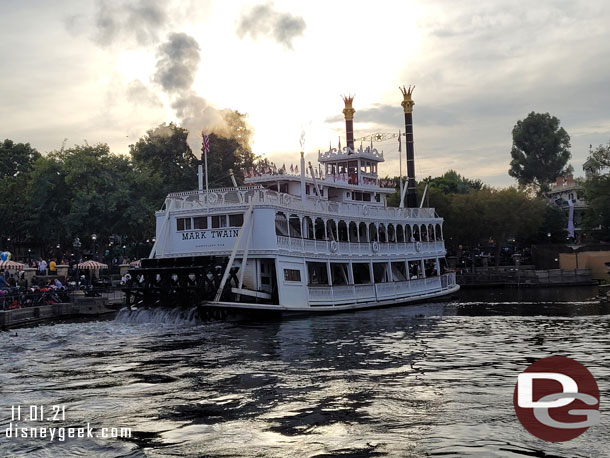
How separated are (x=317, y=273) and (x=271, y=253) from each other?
22.3 ft

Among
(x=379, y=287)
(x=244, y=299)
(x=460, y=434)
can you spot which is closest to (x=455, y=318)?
(x=379, y=287)

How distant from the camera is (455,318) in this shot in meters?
33.2

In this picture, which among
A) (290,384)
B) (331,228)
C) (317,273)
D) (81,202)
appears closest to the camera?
(290,384)

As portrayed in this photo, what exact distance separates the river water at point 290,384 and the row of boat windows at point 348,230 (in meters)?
6.05

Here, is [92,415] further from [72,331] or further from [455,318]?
[455,318]

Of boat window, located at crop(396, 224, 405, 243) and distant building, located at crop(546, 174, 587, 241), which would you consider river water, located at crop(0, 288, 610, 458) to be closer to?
boat window, located at crop(396, 224, 405, 243)

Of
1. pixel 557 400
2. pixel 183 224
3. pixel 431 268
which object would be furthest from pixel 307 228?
pixel 557 400

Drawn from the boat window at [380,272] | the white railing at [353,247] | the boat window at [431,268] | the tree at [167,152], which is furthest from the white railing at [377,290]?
the tree at [167,152]

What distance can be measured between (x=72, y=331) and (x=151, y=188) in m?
39.5

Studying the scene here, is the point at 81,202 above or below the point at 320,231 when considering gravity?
above

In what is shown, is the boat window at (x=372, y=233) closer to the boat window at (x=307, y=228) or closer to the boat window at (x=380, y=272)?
the boat window at (x=380, y=272)

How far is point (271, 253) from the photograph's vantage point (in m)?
31.6

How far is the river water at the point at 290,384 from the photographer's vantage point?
1174 cm

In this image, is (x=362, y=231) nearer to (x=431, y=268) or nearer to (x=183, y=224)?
(x=431, y=268)
